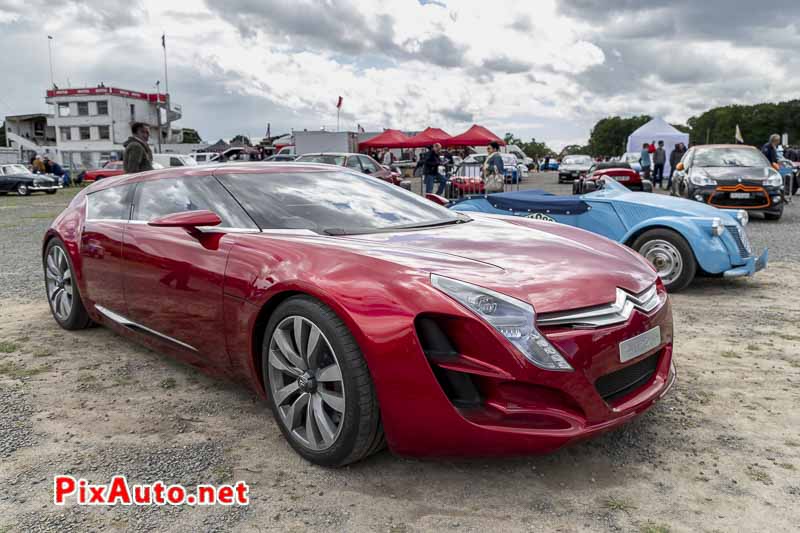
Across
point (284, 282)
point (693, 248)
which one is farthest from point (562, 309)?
point (693, 248)

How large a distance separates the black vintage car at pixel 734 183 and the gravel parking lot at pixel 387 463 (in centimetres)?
753

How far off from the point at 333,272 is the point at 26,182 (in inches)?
1042

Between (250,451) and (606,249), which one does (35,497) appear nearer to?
(250,451)

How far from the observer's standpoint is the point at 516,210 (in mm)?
6129

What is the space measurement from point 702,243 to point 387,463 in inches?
157

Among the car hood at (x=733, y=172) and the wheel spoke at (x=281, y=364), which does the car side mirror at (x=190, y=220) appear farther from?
the car hood at (x=733, y=172)

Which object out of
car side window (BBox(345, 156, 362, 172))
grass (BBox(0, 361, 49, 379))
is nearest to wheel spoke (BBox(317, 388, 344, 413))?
grass (BBox(0, 361, 49, 379))

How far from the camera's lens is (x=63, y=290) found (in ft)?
14.7

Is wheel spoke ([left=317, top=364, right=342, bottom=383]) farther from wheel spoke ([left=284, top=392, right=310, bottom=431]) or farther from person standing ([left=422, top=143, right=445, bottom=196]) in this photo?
person standing ([left=422, top=143, right=445, bottom=196])

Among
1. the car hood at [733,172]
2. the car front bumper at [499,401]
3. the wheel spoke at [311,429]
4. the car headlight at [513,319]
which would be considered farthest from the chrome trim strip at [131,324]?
the car hood at [733,172]

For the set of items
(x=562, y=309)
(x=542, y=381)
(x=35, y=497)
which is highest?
(x=562, y=309)

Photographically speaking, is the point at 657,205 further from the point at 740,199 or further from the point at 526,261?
the point at 740,199

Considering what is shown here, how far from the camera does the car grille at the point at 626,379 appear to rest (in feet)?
7.63

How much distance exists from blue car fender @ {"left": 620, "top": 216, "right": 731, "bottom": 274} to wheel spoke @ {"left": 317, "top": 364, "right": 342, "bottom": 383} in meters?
4.13
